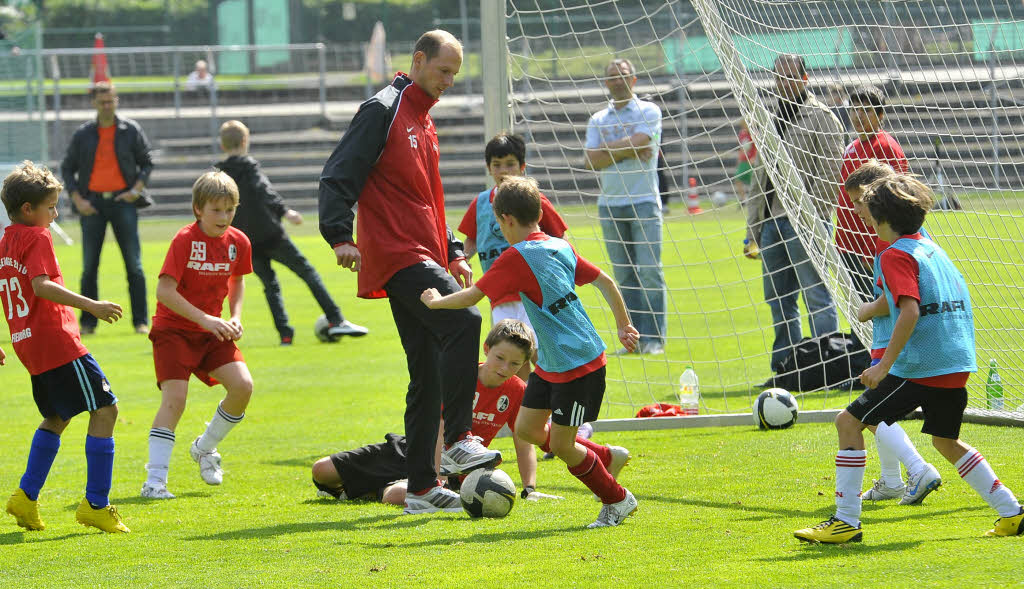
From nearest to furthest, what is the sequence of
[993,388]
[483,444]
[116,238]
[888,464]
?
[888,464] < [483,444] < [993,388] < [116,238]

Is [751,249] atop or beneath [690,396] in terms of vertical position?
atop

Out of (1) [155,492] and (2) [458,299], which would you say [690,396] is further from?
(1) [155,492]

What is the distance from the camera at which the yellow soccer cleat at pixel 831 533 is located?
15.0 ft

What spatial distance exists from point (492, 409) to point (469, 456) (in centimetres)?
82

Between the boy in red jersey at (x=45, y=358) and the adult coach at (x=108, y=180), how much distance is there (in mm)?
7171

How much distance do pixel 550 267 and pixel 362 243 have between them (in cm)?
93

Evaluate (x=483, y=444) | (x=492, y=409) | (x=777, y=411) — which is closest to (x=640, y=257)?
(x=777, y=411)

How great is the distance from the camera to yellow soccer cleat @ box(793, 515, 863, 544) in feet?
15.0

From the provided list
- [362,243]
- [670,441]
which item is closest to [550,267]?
[362,243]

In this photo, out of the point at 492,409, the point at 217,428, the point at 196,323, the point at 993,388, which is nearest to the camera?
the point at 196,323

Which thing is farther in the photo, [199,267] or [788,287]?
[788,287]

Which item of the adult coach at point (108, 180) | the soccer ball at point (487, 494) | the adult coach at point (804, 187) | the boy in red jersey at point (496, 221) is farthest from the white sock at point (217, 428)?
the adult coach at point (108, 180)

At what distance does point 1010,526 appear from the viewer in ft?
15.0

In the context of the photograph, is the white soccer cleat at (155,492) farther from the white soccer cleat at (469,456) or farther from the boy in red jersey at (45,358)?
the white soccer cleat at (469,456)
